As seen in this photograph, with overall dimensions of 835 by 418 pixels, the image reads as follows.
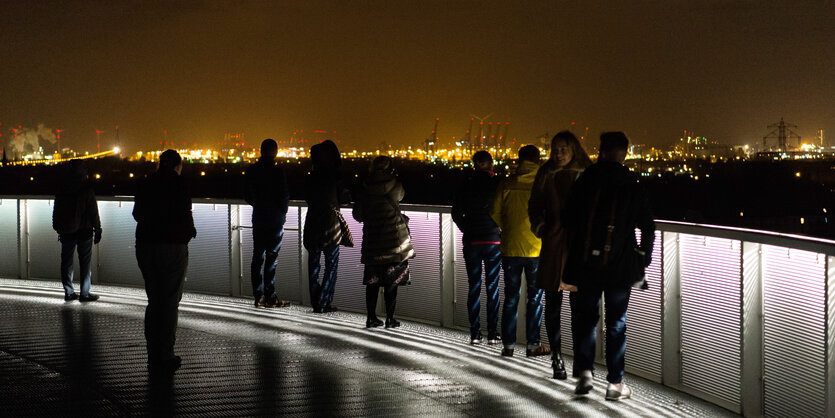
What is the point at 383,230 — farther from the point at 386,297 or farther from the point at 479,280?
the point at 479,280

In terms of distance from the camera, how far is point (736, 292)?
6.64 meters

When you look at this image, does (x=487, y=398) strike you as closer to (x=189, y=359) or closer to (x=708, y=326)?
(x=708, y=326)

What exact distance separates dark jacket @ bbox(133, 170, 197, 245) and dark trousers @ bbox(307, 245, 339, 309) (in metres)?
2.94

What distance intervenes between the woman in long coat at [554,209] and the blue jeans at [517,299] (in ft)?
2.30

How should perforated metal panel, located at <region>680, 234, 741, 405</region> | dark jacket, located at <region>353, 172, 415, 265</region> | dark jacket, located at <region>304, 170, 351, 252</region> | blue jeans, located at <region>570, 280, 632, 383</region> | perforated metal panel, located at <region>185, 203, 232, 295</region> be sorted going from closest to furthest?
blue jeans, located at <region>570, 280, 632, 383</region>
perforated metal panel, located at <region>680, 234, 741, 405</region>
dark jacket, located at <region>353, 172, 415, 265</region>
dark jacket, located at <region>304, 170, 351, 252</region>
perforated metal panel, located at <region>185, 203, 232, 295</region>

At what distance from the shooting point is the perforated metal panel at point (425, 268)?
1013 centimetres

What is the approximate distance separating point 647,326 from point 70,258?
7223 millimetres

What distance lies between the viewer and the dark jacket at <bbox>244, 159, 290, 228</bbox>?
36.2 ft

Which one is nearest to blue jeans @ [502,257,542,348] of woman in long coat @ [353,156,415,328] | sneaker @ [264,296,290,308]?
woman in long coat @ [353,156,415,328]

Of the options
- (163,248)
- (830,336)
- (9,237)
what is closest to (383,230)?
(163,248)

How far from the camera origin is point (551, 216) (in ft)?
23.3

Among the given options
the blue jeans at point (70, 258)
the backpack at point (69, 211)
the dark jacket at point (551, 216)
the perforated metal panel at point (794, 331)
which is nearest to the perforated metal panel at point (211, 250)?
the blue jeans at point (70, 258)

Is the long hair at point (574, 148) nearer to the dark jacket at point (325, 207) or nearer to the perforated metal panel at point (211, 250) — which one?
the dark jacket at point (325, 207)

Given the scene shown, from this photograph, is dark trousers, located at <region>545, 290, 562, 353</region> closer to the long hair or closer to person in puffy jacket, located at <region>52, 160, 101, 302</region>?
the long hair
